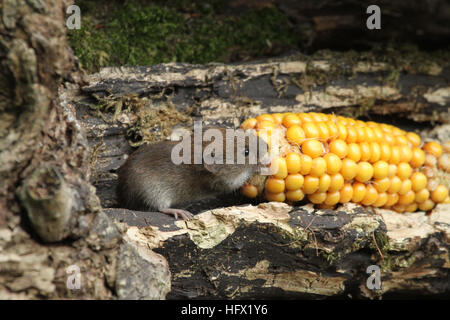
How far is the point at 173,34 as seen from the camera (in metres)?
4.59

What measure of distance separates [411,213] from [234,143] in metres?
1.82

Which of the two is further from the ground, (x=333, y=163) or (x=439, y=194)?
(x=333, y=163)

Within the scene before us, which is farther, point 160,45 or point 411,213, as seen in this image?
point 160,45

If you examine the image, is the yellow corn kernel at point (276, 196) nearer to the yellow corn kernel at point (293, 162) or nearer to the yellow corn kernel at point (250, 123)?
the yellow corn kernel at point (293, 162)

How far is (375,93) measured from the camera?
466 centimetres

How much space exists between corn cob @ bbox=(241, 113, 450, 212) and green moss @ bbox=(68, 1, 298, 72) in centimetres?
109

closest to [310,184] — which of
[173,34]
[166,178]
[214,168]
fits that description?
[214,168]

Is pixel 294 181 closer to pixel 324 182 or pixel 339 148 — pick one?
pixel 324 182

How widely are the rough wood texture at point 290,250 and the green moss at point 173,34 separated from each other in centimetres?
171

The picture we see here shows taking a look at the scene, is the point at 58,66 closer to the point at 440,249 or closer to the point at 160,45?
the point at 160,45

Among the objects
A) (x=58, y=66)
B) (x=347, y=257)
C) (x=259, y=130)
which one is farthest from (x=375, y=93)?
(x=58, y=66)

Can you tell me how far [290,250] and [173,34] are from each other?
2530 mm

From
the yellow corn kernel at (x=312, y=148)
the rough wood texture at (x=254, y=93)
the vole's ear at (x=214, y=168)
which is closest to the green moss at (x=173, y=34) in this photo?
the rough wood texture at (x=254, y=93)

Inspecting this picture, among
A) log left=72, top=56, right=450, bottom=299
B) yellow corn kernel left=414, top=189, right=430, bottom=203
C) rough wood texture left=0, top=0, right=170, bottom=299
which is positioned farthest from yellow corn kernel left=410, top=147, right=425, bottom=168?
rough wood texture left=0, top=0, right=170, bottom=299
